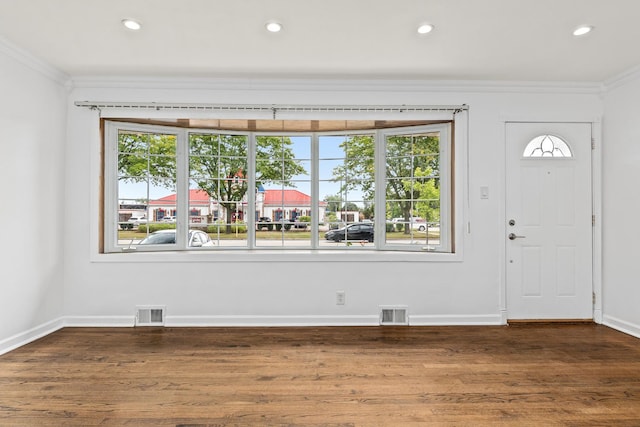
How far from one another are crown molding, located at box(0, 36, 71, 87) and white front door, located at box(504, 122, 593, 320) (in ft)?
13.8

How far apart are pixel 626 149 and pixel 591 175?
338 millimetres

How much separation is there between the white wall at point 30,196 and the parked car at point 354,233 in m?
2.64

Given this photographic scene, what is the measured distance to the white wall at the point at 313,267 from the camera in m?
3.29

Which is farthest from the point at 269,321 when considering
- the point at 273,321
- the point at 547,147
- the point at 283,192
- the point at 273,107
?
the point at 547,147

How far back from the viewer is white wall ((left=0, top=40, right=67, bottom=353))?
2701 mm

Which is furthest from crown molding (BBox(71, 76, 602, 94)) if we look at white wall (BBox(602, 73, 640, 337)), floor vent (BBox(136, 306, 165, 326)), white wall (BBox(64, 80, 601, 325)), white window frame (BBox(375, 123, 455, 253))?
floor vent (BBox(136, 306, 165, 326))

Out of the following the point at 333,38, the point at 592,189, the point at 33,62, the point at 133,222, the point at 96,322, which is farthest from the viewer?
the point at 133,222

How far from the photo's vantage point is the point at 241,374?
2.33 meters

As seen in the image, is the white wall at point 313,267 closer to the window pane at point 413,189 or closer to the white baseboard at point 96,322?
the white baseboard at point 96,322

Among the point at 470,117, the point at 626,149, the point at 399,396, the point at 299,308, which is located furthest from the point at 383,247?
the point at 626,149

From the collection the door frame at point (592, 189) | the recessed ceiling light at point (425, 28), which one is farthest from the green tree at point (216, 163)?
the door frame at point (592, 189)

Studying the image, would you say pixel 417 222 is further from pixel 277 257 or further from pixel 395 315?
pixel 277 257

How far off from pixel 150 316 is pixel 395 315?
7.68ft

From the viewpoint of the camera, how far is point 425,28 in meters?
2.40
